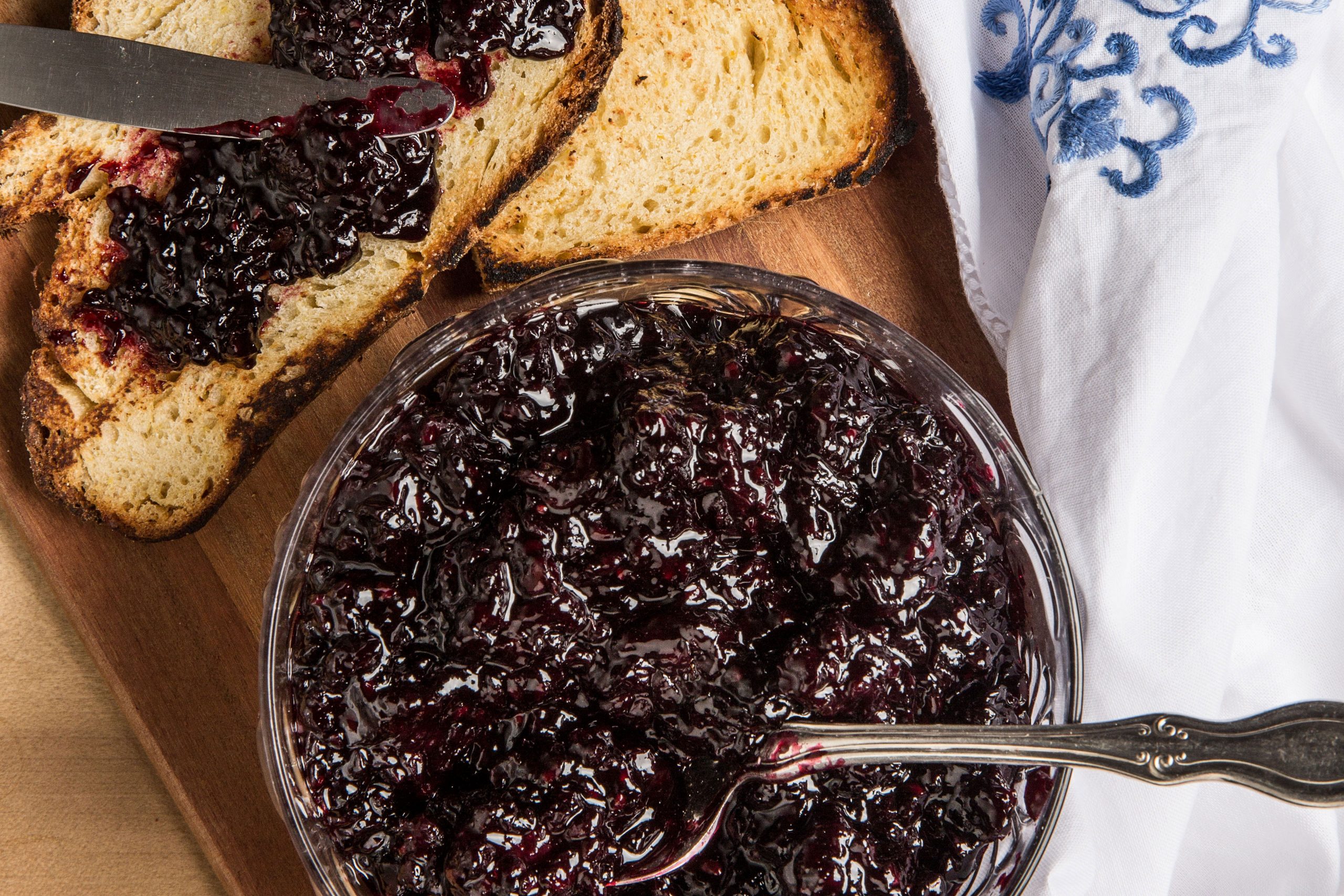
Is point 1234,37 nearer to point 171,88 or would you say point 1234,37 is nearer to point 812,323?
point 812,323

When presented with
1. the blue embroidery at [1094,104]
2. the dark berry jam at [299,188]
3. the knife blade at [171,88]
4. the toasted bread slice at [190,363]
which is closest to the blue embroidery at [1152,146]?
the blue embroidery at [1094,104]

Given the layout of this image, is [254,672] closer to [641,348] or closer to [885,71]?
[641,348]

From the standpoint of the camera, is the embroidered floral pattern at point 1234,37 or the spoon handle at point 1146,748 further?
the embroidered floral pattern at point 1234,37

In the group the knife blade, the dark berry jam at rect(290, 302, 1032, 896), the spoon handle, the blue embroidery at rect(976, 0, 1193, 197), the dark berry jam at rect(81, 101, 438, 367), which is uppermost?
the knife blade

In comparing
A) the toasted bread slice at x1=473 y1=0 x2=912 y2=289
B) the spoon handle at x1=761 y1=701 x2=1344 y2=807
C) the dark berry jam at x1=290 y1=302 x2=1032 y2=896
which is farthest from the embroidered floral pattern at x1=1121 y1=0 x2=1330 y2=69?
the spoon handle at x1=761 y1=701 x2=1344 y2=807

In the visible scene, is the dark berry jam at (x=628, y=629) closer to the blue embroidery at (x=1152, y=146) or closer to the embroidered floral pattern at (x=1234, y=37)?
the blue embroidery at (x=1152, y=146)

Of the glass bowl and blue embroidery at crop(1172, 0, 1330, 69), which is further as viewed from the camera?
blue embroidery at crop(1172, 0, 1330, 69)

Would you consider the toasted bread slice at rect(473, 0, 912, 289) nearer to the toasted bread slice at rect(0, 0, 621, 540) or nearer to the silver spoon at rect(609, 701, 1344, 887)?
the toasted bread slice at rect(0, 0, 621, 540)

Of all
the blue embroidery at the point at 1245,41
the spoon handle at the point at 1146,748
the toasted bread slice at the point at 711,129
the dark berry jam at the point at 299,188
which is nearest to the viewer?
the spoon handle at the point at 1146,748
